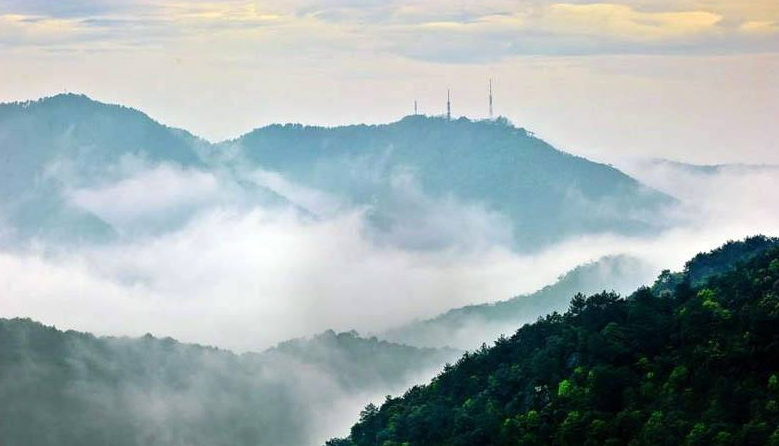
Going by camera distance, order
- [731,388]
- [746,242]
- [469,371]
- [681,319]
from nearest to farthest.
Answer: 1. [731,388]
2. [681,319]
3. [469,371]
4. [746,242]

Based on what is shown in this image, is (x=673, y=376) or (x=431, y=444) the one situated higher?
(x=673, y=376)

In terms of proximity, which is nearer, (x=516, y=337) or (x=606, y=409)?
(x=606, y=409)

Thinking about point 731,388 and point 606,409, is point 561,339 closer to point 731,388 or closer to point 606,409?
point 606,409

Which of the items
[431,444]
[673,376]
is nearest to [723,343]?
[673,376]

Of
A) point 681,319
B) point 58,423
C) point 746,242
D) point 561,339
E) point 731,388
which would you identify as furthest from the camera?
point 58,423

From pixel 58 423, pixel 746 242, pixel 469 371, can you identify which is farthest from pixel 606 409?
pixel 58 423

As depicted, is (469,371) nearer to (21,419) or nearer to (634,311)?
(634,311)

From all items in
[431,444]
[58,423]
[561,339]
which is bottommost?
[58,423]
